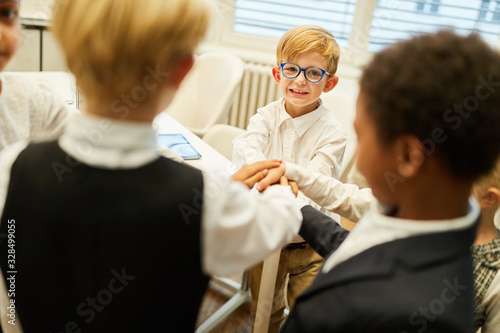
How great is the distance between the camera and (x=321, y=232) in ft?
3.34

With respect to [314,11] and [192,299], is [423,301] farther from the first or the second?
[314,11]

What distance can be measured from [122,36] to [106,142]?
0.15 meters

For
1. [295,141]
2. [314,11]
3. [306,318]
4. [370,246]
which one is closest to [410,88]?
[370,246]

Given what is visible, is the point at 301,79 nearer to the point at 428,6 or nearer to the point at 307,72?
the point at 307,72

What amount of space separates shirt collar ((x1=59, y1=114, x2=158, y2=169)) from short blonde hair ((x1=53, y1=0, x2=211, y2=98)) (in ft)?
0.14

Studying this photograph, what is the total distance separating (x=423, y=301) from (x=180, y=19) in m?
0.52

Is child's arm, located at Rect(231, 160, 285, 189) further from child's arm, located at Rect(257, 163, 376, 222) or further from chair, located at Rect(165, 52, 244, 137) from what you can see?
chair, located at Rect(165, 52, 244, 137)

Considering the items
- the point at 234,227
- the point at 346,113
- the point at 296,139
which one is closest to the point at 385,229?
the point at 234,227

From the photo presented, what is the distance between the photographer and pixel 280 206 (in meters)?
0.68

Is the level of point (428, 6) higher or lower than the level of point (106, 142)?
higher

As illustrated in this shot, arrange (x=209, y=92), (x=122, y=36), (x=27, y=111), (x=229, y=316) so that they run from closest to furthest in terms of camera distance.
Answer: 1. (x=122, y=36)
2. (x=27, y=111)
3. (x=229, y=316)
4. (x=209, y=92)

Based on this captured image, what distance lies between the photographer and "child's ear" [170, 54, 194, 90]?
577 millimetres

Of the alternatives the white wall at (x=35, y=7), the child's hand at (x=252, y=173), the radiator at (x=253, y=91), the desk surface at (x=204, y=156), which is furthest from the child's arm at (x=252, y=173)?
the white wall at (x=35, y=7)

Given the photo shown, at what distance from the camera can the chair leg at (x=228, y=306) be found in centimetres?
185
